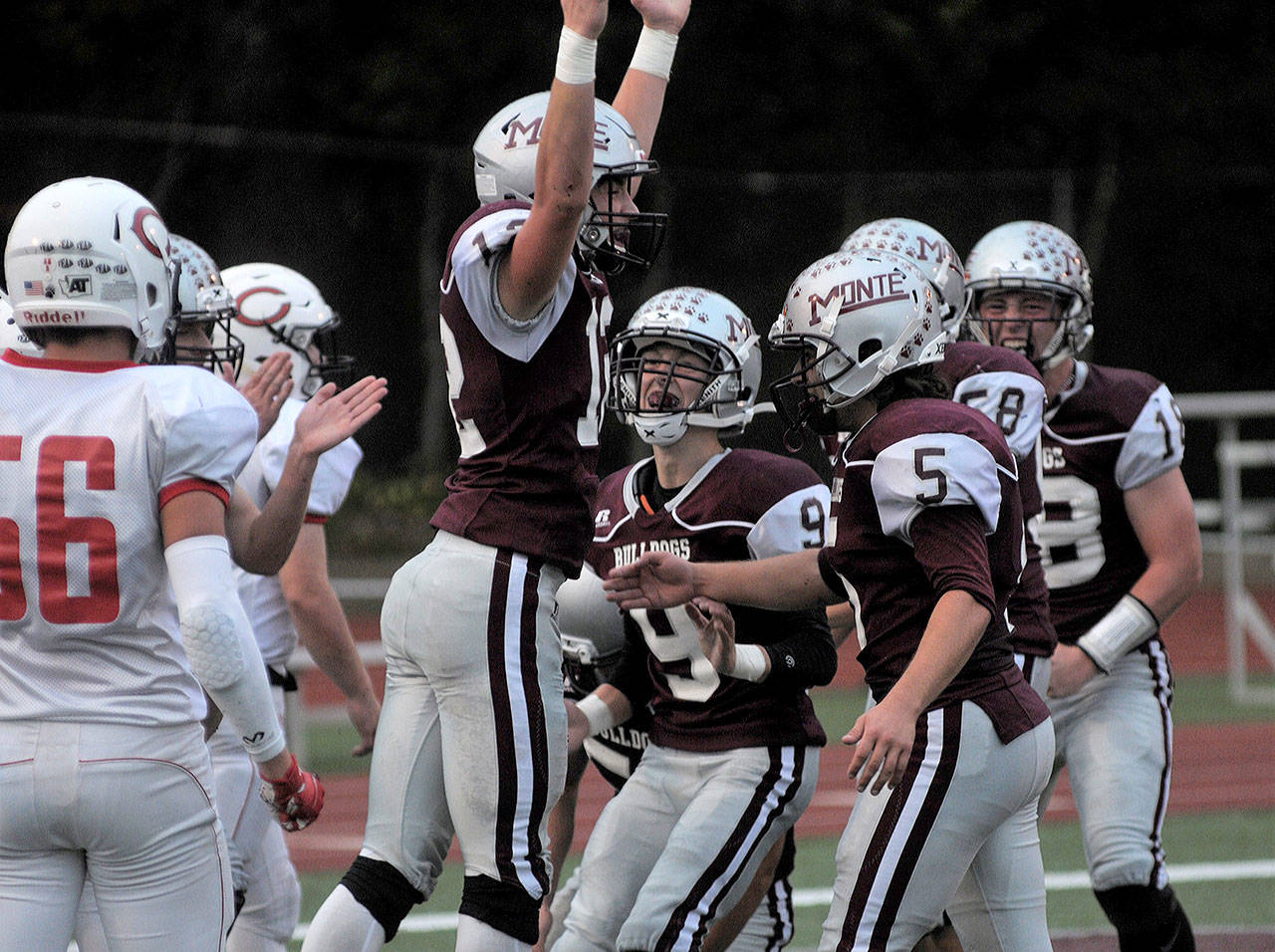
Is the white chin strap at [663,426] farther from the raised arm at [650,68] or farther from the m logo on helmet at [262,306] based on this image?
the m logo on helmet at [262,306]

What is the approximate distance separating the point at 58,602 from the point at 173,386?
418mm

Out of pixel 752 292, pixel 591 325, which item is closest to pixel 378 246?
pixel 752 292

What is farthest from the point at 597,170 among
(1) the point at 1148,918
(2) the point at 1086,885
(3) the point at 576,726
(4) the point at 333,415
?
(2) the point at 1086,885

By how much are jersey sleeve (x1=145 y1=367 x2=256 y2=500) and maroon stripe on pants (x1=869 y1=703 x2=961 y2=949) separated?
1533 mm

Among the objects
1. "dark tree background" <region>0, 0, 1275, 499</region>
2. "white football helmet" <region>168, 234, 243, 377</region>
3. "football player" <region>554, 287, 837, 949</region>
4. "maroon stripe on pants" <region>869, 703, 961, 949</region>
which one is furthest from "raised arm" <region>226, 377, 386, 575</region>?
"dark tree background" <region>0, 0, 1275, 499</region>

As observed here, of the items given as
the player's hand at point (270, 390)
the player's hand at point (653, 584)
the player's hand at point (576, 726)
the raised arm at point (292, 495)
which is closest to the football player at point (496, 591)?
the raised arm at point (292, 495)

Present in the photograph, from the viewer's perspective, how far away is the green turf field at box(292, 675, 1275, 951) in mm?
5945

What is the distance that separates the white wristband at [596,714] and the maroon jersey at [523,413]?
0.97 meters

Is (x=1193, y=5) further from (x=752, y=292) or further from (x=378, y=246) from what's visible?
(x=378, y=246)

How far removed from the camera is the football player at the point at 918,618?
3.27m

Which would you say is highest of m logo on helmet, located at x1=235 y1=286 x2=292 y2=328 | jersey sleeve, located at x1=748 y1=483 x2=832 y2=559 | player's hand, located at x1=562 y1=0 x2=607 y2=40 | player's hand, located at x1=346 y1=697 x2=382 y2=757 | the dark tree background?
the dark tree background

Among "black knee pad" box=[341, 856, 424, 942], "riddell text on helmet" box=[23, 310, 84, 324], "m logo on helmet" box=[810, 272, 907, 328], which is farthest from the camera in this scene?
"m logo on helmet" box=[810, 272, 907, 328]

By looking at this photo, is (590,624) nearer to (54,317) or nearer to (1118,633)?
(1118,633)

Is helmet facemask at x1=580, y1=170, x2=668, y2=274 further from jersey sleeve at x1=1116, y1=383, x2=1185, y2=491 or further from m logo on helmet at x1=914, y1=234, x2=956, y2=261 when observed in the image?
jersey sleeve at x1=1116, y1=383, x2=1185, y2=491
